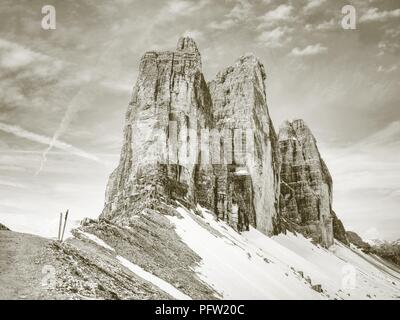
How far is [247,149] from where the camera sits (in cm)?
8612

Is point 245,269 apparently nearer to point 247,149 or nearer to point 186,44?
point 247,149

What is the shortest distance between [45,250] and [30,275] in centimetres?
349

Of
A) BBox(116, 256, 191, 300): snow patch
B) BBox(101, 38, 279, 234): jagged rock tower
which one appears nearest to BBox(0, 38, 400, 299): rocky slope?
BBox(116, 256, 191, 300): snow patch

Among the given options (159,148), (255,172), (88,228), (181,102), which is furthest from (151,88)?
(88,228)

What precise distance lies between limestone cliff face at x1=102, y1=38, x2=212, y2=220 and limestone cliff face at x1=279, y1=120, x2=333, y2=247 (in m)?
54.2

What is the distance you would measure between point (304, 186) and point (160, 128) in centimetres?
7393

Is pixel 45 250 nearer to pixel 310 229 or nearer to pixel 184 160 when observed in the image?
pixel 184 160

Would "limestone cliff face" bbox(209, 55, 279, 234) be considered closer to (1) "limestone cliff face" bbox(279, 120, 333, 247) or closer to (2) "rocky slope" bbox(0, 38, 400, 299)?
(2) "rocky slope" bbox(0, 38, 400, 299)

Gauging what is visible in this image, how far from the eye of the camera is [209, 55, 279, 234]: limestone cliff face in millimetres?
77188

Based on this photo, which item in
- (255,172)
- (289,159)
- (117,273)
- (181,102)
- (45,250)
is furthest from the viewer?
(289,159)

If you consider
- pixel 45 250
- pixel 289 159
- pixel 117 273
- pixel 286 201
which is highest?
pixel 289 159

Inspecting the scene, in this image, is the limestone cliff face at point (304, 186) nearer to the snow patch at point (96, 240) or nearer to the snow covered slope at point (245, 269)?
the snow covered slope at point (245, 269)

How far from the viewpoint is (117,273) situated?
21531 mm

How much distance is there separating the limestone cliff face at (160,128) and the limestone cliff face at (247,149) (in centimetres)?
1079
